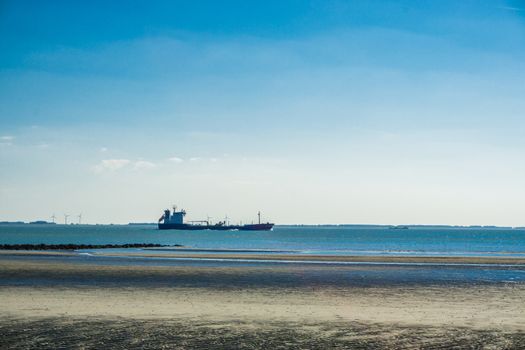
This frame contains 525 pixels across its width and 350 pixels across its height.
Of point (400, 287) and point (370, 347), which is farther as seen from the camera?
point (400, 287)

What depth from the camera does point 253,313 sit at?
65.0 ft

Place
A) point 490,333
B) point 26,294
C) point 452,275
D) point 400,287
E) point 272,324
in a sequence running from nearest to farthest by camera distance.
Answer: point 490,333, point 272,324, point 26,294, point 400,287, point 452,275

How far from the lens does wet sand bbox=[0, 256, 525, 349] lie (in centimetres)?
1498

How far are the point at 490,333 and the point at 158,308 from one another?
37.1 feet

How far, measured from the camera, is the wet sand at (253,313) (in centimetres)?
1498

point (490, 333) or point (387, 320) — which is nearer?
point (490, 333)

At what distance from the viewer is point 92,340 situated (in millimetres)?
14805

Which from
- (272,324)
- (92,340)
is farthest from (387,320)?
(92,340)

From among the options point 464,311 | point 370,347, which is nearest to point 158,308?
point 370,347

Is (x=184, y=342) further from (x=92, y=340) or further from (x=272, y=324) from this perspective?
(x=272, y=324)

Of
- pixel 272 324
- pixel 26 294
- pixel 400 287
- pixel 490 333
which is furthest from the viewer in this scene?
pixel 400 287

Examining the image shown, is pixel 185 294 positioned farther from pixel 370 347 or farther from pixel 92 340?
pixel 370 347

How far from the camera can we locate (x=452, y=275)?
124 feet

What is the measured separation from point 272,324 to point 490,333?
6379mm
